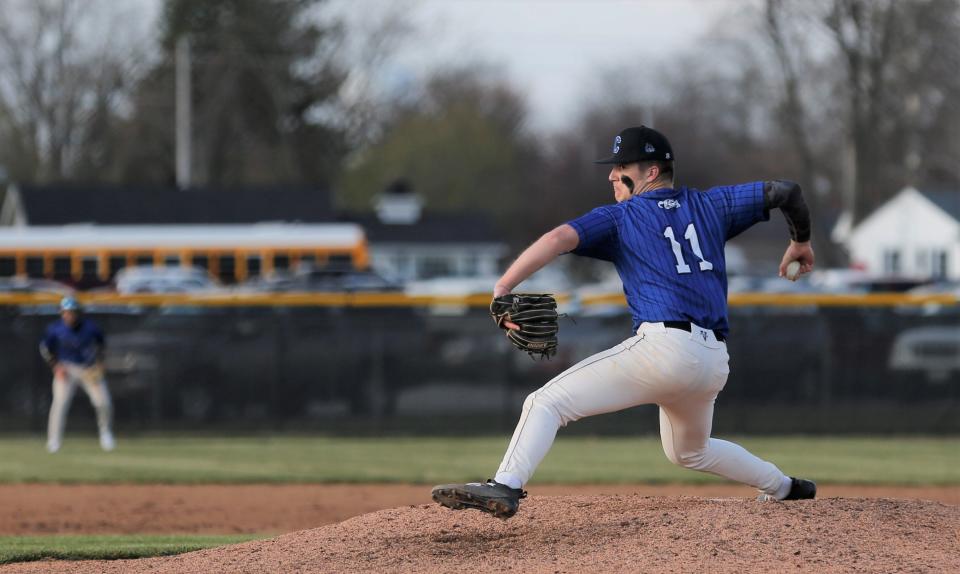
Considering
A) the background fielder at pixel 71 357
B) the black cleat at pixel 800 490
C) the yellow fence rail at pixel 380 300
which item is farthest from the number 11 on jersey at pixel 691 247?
the yellow fence rail at pixel 380 300

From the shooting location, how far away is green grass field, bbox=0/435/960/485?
13016 millimetres

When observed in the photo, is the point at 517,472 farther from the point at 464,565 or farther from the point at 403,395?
the point at 403,395

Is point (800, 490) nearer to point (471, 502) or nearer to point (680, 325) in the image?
point (680, 325)

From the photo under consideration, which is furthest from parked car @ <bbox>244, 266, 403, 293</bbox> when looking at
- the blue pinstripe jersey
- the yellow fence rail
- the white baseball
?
the blue pinstripe jersey

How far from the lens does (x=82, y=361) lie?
50.5 feet

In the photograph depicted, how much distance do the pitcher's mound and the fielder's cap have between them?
1.69 m

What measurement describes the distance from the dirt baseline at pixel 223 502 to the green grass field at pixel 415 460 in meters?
0.43

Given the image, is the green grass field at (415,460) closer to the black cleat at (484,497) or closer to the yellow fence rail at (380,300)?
the yellow fence rail at (380,300)

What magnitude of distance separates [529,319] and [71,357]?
10548mm

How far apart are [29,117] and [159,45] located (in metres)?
5.91

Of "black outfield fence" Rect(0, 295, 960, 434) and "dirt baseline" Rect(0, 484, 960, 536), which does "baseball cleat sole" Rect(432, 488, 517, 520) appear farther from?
"black outfield fence" Rect(0, 295, 960, 434)

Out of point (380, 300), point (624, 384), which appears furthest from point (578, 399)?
point (380, 300)

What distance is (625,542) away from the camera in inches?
240

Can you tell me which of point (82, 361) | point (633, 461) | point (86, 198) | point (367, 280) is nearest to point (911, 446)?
point (633, 461)
